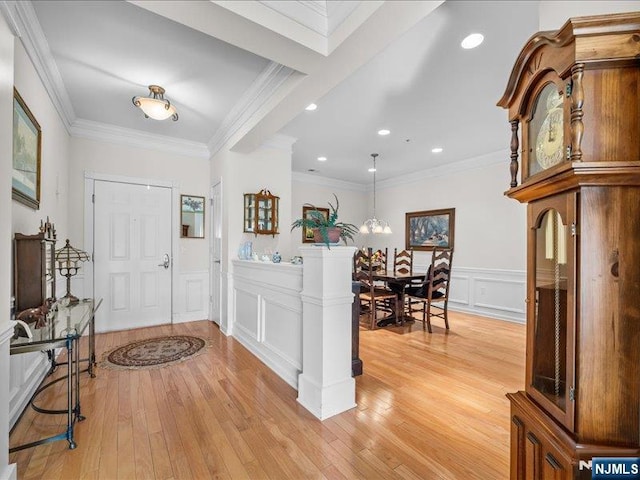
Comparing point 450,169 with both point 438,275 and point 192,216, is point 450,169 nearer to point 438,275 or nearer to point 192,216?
point 438,275

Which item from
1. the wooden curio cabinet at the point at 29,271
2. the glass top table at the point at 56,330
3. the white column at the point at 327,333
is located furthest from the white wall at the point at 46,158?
the white column at the point at 327,333

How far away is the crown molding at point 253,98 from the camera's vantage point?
2598 mm

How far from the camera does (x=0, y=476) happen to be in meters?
1.33

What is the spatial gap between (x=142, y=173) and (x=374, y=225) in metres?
3.77

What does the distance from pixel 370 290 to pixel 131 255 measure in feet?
11.1

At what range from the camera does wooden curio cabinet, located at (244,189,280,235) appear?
4.04m

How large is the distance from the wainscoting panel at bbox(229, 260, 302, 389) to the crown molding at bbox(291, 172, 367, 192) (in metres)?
3.32

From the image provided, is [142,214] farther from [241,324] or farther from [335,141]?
[335,141]

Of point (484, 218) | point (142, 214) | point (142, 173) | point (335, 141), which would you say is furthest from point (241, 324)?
point (484, 218)

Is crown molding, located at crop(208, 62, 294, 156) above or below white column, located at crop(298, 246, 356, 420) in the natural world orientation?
above

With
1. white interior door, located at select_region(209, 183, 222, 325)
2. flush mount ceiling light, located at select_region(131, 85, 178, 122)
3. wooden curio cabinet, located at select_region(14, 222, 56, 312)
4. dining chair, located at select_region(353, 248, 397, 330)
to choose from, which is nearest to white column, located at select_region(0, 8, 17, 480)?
wooden curio cabinet, located at select_region(14, 222, 56, 312)

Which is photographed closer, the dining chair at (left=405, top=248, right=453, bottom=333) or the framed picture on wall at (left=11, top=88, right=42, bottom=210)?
the framed picture on wall at (left=11, top=88, right=42, bottom=210)

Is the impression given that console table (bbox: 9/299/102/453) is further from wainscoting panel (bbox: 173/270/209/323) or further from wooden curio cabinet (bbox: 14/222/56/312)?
wainscoting panel (bbox: 173/270/209/323)

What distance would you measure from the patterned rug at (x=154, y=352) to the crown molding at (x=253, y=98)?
102 inches
